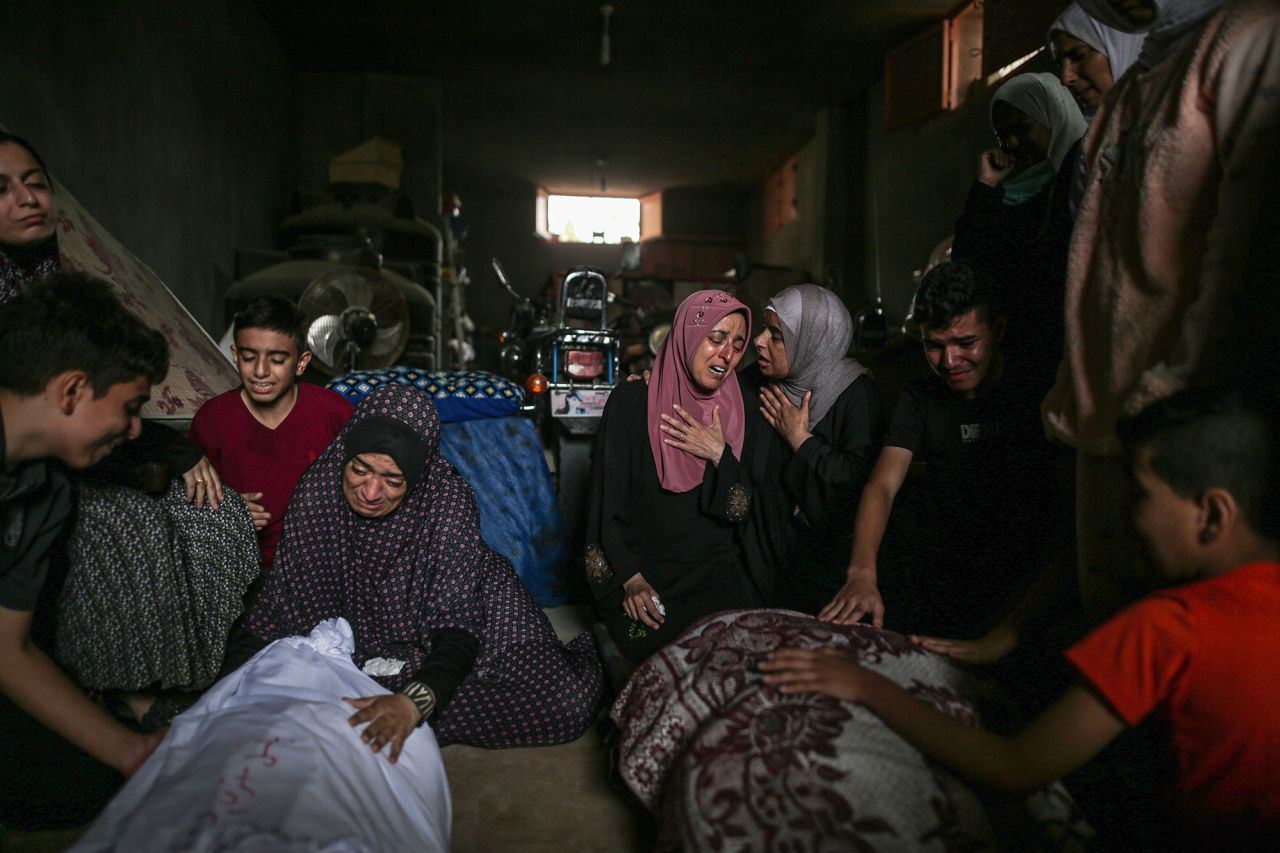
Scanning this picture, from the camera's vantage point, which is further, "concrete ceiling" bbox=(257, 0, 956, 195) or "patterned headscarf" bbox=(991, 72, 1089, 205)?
"concrete ceiling" bbox=(257, 0, 956, 195)

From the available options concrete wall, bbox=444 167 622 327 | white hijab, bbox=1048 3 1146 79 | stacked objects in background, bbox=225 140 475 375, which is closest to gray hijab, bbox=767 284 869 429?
white hijab, bbox=1048 3 1146 79

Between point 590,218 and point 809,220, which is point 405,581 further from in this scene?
point 590,218

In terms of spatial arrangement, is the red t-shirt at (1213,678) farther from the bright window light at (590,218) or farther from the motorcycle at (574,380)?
the bright window light at (590,218)

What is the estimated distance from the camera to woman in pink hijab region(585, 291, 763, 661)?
7.68 ft

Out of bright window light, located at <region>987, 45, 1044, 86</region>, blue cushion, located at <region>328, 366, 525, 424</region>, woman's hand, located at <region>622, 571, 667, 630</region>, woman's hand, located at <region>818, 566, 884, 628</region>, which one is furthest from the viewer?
bright window light, located at <region>987, 45, 1044, 86</region>

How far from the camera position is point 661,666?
1625mm

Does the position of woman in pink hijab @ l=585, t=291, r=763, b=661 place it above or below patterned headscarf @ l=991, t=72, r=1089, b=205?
below

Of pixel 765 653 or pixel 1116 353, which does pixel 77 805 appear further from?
pixel 1116 353

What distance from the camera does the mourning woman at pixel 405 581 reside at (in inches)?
73.3

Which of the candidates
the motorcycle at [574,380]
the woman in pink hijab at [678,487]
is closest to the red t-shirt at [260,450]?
the woman in pink hijab at [678,487]

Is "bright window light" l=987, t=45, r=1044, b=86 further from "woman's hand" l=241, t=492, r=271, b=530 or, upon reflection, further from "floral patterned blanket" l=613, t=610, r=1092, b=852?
"woman's hand" l=241, t=492, r=271, b=530

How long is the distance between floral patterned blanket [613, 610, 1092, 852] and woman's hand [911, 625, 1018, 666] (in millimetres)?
115

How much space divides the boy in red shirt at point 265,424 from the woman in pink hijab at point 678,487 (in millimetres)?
962

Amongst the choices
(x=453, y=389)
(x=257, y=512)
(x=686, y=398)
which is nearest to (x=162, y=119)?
(x=453, y=389)
